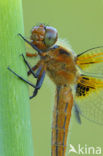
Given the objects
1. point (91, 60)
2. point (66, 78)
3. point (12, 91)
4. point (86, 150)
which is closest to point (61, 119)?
point (66, 78)

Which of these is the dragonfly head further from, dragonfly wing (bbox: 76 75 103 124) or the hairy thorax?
dragonfly wing (bbox: 76 75 103 124)

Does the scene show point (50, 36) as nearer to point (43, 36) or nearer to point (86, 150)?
point (43, 36)

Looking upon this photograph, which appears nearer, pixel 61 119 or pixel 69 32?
pixel 61 119

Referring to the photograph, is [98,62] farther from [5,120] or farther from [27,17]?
[27,17]

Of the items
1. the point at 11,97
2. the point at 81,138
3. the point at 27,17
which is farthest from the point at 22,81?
the point at 81,138

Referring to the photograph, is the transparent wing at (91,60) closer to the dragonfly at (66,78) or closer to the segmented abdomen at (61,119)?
the dragonfly at (66,78)

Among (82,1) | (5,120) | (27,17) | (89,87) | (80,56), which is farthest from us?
(82,1)

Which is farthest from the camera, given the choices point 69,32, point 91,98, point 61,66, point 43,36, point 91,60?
point 69,32
